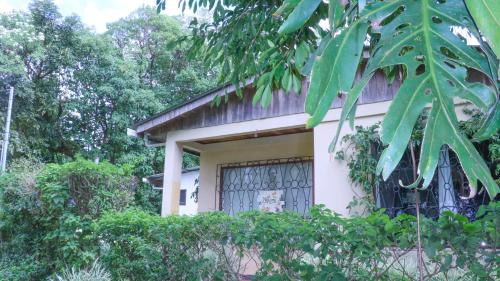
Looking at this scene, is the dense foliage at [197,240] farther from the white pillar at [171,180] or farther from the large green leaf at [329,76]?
the large green leaf at [329,76]

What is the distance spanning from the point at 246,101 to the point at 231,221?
3725 millimetres

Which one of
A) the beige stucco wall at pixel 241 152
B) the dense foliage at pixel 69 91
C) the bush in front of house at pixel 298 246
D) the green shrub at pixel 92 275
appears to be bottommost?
the green shrub at pixel 92 275

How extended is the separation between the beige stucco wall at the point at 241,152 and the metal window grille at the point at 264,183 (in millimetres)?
110

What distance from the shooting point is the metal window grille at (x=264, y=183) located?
785cm

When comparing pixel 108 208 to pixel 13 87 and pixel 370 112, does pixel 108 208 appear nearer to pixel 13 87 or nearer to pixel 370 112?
pixel 370 112

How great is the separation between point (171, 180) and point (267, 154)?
1938mm

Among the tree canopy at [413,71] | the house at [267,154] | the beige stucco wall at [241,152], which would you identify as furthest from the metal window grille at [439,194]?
the tree canopy at [413,71]

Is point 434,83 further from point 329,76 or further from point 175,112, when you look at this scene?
point 175,112

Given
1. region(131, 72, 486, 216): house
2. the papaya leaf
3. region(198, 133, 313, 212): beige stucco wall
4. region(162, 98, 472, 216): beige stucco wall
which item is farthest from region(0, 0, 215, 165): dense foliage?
the papaya leaf

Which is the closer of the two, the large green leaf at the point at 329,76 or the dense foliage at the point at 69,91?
the large green leaf at the point at 329,76

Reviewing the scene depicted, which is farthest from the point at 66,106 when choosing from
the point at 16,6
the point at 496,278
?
the point at 496,278

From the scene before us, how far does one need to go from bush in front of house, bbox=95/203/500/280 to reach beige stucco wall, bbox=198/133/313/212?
380 centimetres

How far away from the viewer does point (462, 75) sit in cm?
114

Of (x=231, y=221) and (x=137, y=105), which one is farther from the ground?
(x=137, y=105)
